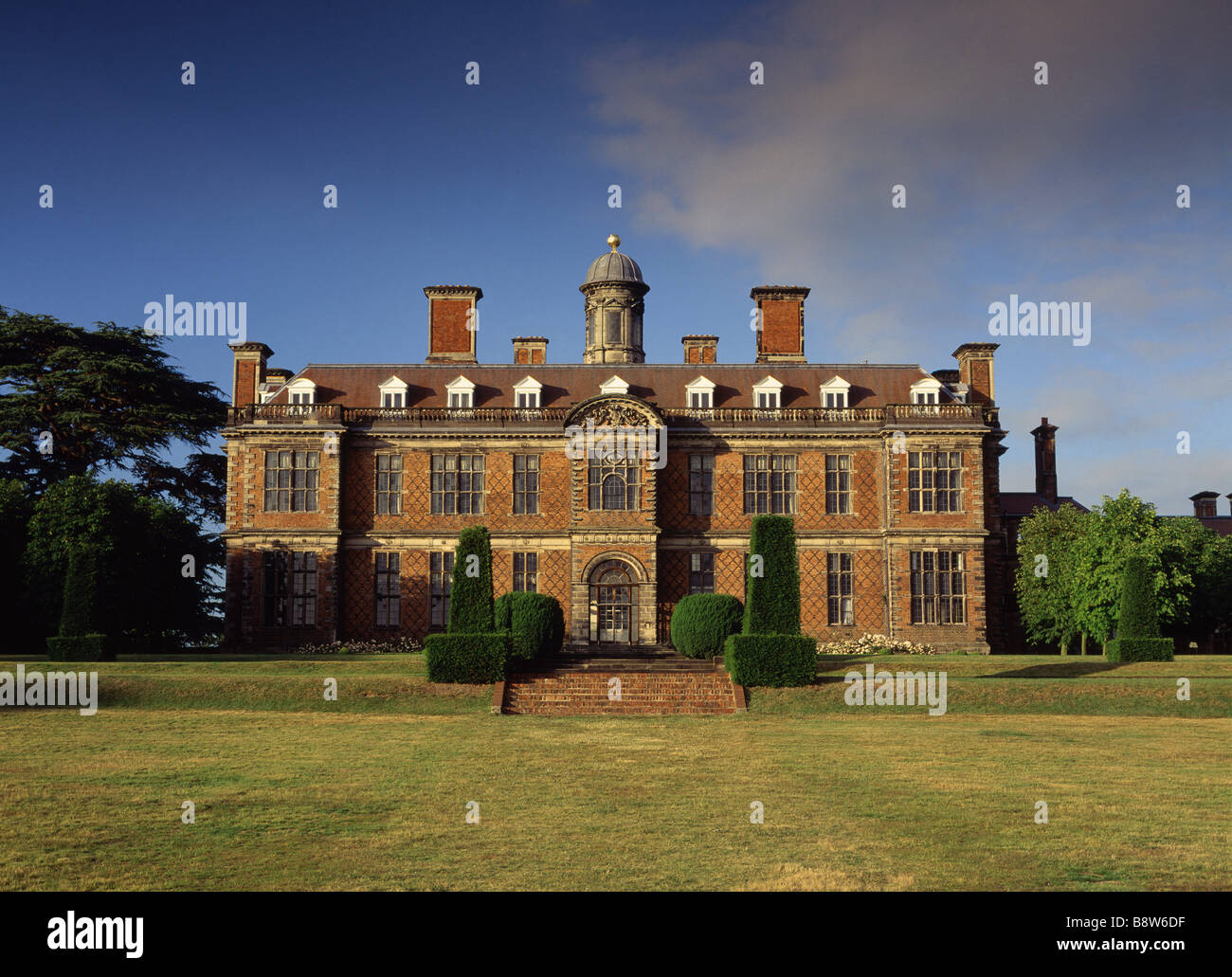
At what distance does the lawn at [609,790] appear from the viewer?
1098cm

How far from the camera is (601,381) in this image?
47.5m

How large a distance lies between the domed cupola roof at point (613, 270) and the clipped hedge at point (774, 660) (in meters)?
25.1

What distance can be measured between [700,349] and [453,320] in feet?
38.3

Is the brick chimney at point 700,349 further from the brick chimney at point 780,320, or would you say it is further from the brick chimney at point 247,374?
the brick chimney at point 247,374

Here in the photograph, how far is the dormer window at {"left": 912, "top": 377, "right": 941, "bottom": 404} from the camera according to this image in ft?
149

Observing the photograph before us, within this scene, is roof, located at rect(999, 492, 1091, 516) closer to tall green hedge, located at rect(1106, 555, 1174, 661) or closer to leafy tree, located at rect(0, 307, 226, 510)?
tall green hedge, located at rect(1106, 555, 1174, 661)

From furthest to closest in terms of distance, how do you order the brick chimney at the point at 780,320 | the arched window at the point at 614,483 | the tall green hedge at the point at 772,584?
the brick chimney at the point at 780,320 < the arched window at the point at 614,483 < the tall green hedge at the point at 772,584

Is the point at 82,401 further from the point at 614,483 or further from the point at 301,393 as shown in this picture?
the point at 614,483

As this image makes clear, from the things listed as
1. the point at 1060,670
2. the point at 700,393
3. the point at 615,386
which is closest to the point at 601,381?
the point at 615,386

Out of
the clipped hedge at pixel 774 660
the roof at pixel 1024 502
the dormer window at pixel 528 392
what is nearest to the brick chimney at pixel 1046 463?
the roof at pixel 1024 502

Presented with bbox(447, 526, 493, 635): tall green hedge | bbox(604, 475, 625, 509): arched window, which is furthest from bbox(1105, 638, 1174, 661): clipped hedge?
bbox(447, 526, 493, 635): tall green hedge

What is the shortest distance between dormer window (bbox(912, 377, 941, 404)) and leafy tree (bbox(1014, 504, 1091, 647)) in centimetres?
811

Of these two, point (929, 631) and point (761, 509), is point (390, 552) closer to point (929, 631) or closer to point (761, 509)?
point (761, 509)
